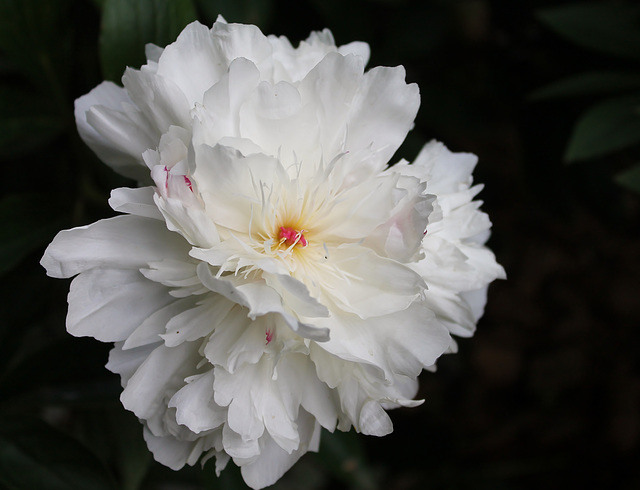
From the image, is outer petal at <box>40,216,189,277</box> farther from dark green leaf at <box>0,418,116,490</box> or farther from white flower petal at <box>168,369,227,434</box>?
dark green leaf at <box>0,418,116,490</box>

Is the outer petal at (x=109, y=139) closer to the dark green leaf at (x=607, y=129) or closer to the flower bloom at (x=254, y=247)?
the flower bloom at (x=254, y=247)

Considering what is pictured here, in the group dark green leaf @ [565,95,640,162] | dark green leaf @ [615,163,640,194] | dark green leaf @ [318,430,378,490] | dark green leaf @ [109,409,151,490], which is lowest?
dark green leaf @ [318,430,378,490]

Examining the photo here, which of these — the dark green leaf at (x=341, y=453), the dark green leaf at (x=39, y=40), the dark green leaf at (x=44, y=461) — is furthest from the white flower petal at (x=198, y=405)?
the dark green leaf at (x=39, y=40)

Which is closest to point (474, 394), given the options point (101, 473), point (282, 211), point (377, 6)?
point (377, 6)

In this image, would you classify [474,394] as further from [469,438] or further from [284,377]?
[284,377]

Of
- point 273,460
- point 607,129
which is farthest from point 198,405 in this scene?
point 607,129

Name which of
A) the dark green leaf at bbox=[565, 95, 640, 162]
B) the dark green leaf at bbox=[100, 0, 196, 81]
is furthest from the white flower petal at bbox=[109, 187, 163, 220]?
the dark green leaf at bbox=[565, 95, 640, 162]

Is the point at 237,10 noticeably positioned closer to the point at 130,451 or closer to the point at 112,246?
the point at 112,246
